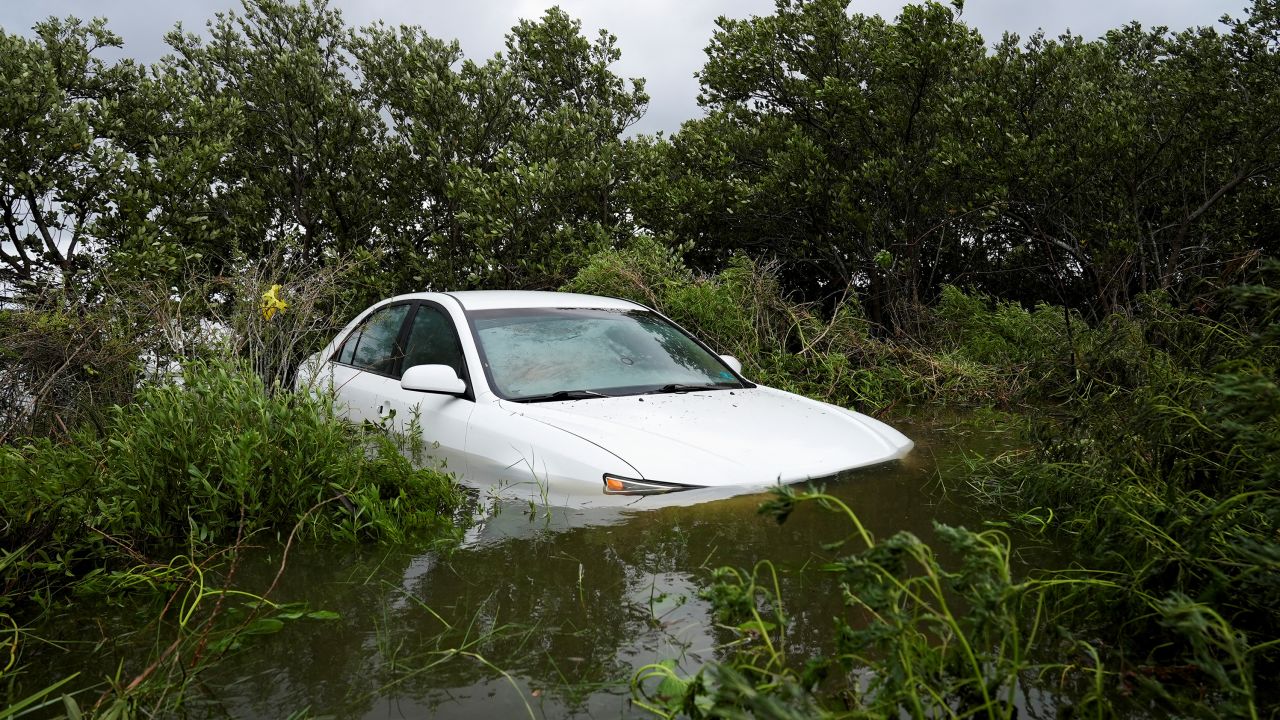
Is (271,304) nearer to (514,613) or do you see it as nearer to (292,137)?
(514,613)

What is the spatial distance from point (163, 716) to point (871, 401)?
6.85 metres

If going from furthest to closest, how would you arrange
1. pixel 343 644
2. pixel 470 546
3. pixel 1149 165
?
pixel 1149 165 < pixel 470 546 < pixel 343 644

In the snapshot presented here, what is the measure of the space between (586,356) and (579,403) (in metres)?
0.65

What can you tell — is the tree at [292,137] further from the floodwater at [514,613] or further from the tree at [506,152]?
the floodwater at [514,613]

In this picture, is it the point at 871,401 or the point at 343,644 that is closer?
the point at 343,644

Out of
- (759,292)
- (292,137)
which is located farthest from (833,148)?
(292,137)

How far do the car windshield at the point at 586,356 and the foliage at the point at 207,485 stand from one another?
830 millimetres

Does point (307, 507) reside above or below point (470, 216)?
below

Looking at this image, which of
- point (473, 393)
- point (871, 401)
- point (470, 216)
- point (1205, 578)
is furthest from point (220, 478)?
point (470, 216)

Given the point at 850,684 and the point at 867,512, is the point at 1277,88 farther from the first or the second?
the point at 850,684

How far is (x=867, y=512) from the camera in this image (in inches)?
151

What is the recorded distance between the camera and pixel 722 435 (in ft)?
13.6

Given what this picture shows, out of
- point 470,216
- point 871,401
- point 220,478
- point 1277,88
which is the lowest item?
point 871,401

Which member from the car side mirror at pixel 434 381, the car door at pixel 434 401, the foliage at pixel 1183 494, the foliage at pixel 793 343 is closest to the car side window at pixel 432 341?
the car door at pixel 434 401
